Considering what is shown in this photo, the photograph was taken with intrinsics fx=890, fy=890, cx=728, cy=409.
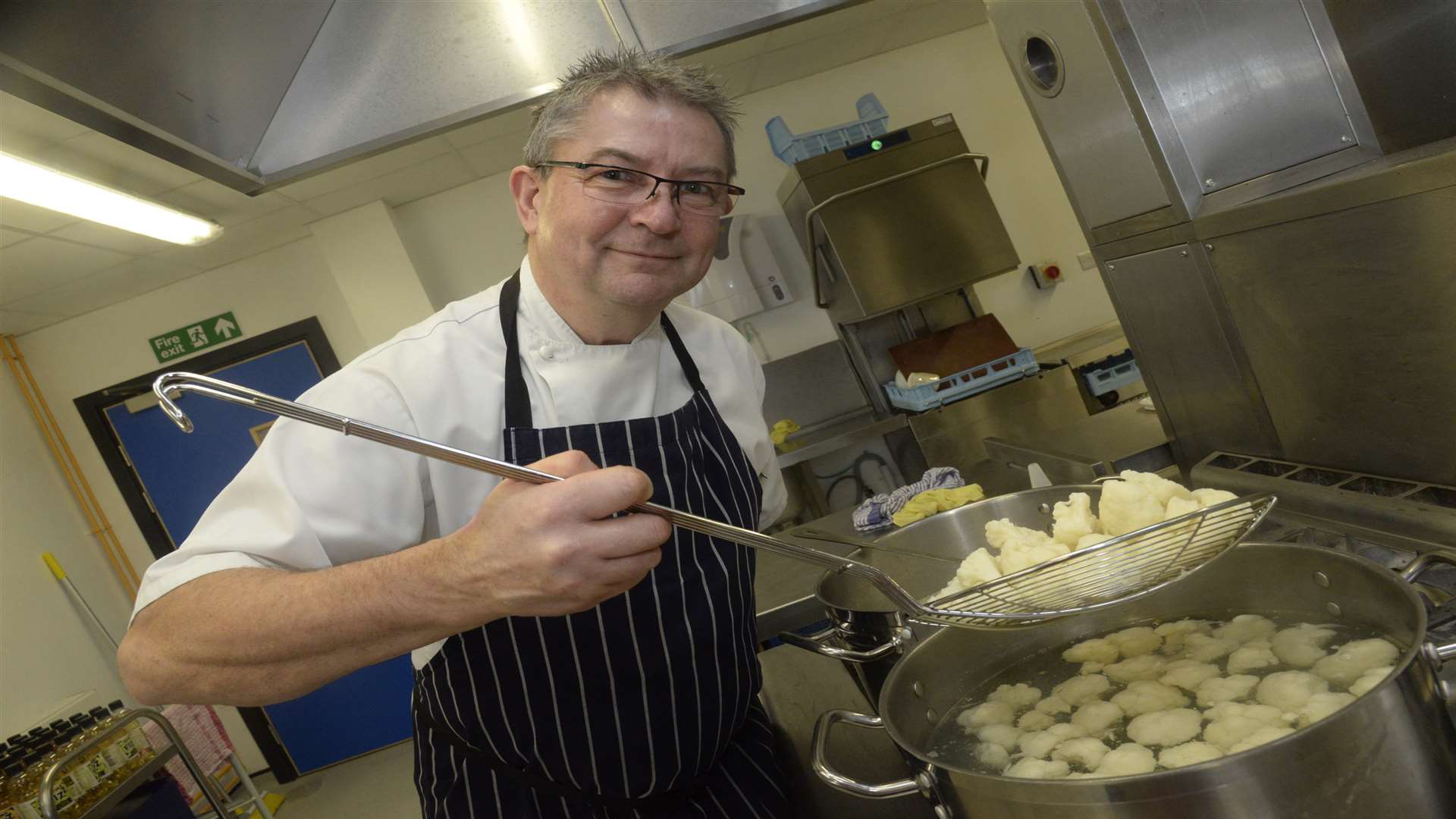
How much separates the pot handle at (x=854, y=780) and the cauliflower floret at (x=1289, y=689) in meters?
0.36

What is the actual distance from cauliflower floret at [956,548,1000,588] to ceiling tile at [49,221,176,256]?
3.80 m

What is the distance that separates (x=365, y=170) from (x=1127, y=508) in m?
3.72

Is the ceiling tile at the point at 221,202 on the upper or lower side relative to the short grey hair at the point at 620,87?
upper

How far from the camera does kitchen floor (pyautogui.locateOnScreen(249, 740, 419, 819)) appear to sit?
14.3 ft

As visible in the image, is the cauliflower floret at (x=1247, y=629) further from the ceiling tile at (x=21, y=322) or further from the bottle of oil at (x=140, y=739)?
the ceiling tile at (x=21, y=322)

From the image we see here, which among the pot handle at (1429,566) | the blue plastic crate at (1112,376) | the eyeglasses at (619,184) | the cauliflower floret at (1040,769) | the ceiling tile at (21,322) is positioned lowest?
the blue plastic crate at (1112,376)

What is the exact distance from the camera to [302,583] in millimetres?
902

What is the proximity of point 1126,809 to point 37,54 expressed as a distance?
2.04m

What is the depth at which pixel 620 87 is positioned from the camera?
122 cm

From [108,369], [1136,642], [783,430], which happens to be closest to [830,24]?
[783,430]

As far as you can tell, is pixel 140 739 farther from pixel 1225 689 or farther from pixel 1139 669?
pixel 1225 689

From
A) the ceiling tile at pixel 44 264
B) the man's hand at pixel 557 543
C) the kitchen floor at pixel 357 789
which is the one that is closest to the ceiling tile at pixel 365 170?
the ceiling tile at pixel 44 264

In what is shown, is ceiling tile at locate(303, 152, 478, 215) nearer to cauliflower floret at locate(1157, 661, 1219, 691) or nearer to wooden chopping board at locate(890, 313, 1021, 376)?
wooden chopping board at locate(890, 313, 1021, 376)

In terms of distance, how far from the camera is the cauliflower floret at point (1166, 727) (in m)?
0.89
